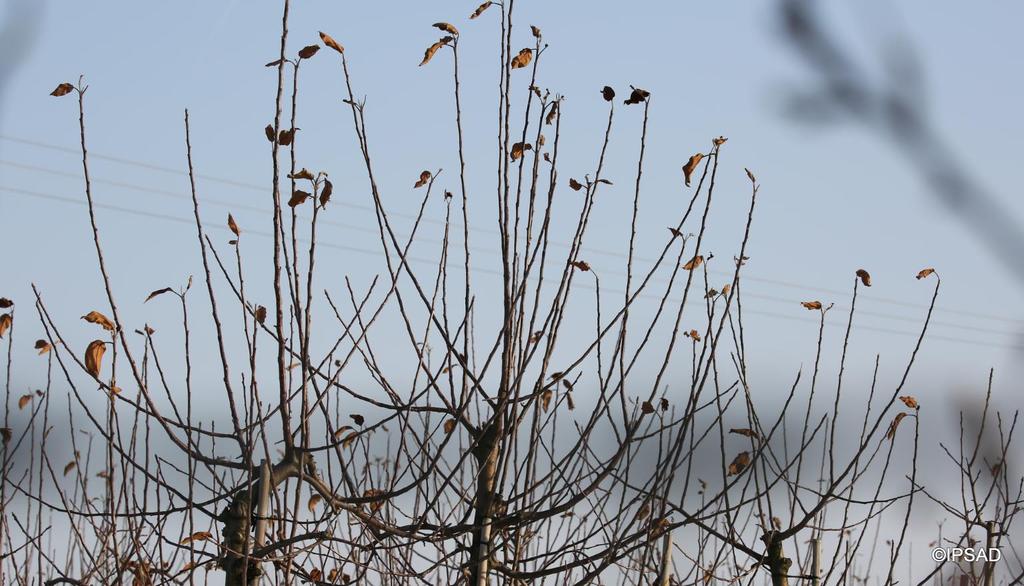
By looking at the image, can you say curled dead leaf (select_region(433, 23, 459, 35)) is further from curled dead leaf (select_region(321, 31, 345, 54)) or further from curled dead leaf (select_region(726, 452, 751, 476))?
curled dead leaf (select_region(726, 452, 751, 476))

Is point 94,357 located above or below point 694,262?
below

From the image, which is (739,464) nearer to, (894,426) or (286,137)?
(894,426)

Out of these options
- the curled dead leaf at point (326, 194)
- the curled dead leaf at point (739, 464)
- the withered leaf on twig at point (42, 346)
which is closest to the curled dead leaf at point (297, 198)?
the curled dead leaf at point (326, 194)

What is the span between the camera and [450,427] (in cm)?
361

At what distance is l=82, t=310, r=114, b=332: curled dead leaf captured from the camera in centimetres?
311

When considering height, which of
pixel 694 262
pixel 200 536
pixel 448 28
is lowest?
pixel 200 536

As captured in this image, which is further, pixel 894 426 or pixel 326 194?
pixel 894 426

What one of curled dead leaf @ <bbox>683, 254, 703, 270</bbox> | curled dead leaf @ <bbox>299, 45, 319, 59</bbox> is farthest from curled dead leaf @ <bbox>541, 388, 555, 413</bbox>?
curled dead leaf @ <bbox>299, 45, 319, 59</bbox>

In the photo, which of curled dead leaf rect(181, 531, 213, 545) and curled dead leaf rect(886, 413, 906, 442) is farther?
curled dead leaf rect(886, 413, 906, 442)

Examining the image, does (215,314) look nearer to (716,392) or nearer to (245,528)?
(245,528)

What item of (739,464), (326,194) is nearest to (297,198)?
(326,194)

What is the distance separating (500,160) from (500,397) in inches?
27.8

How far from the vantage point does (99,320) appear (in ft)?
10.3

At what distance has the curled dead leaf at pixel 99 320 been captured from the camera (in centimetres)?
311
